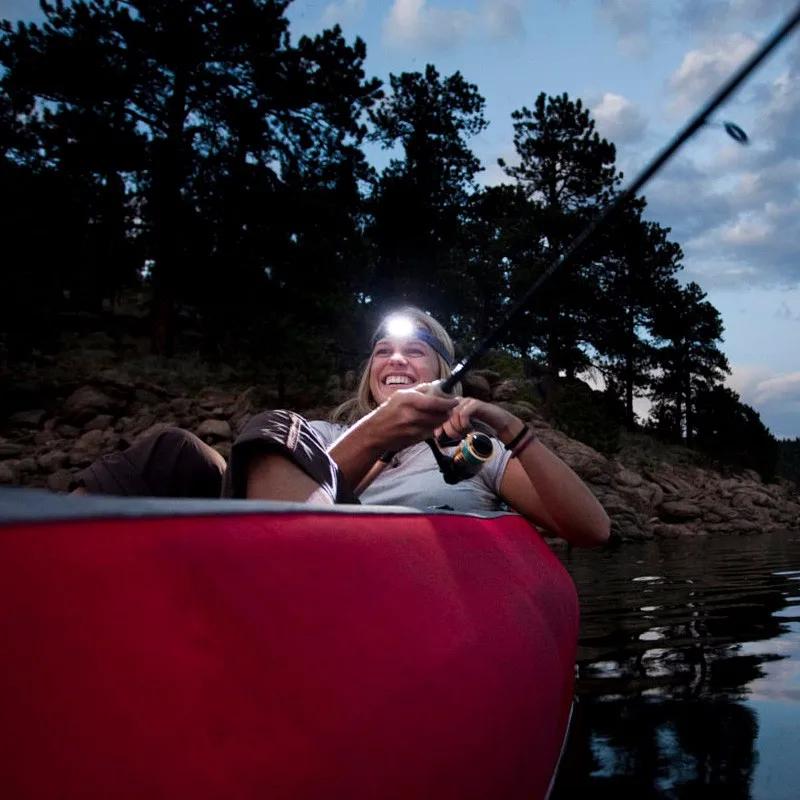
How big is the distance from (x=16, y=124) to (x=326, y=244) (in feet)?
22.5

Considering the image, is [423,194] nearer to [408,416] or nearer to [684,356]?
[684,356]

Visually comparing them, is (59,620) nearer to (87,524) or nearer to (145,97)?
(87,524)

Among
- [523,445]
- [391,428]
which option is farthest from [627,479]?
[391,428]

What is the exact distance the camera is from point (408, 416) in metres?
2.08

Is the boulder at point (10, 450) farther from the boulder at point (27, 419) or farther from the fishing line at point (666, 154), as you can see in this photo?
the fishing line at point (666, 154)

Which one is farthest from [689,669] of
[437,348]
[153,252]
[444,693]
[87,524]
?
[153,252]

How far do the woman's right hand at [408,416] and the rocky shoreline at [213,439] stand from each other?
31.3 ft

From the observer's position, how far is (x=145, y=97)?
623 inches

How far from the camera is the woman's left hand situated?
97.0 inches

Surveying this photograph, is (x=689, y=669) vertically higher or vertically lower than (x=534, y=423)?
lower

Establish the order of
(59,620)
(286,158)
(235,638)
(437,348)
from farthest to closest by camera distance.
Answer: (286,158)
(437,348)
(235,638)
(59,620)

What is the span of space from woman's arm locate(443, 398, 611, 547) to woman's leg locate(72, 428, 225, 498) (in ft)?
2.82

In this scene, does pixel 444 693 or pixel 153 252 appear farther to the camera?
pixel 153 252

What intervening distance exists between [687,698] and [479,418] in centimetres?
119
